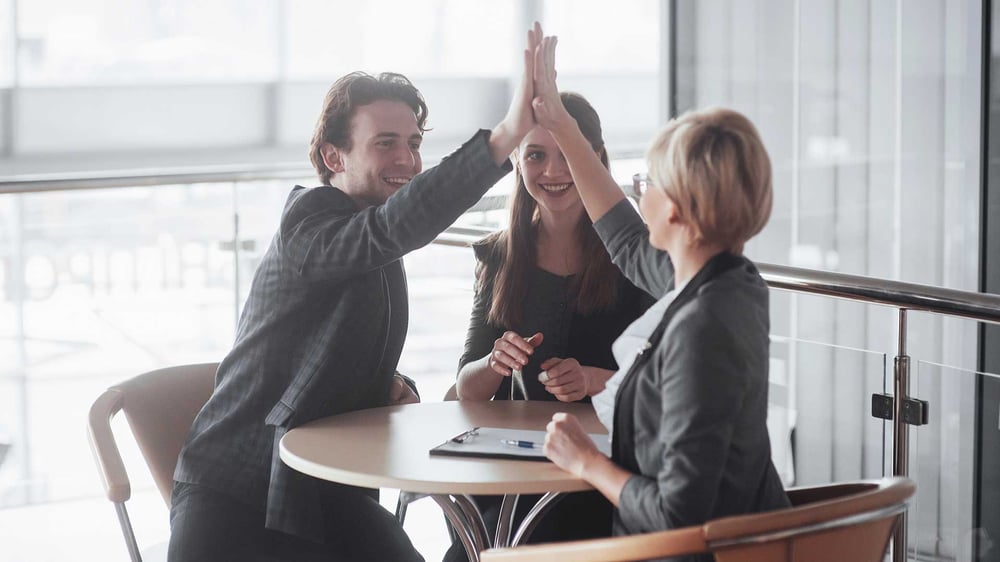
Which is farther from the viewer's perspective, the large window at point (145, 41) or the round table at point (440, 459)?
the large window at point (145, 41)

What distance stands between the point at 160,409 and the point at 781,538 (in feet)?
4.82

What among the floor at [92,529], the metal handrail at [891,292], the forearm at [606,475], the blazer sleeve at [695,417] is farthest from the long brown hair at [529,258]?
the floor at [92,529]

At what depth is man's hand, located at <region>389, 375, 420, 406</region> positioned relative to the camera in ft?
8.05

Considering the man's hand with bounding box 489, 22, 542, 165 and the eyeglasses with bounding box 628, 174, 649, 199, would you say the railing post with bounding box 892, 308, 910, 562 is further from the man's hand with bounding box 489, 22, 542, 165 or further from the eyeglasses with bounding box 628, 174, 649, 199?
the eyeglasses with bounding box 628, 174, 649, 199

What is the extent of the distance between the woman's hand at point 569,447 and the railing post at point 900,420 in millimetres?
1093

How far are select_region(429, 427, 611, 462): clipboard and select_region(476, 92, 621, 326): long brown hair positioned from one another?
1.51 ft

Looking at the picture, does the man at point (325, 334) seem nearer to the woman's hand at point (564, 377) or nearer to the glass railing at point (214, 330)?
the woman's hand at point (564, 377)

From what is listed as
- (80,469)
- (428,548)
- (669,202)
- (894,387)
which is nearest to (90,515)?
(80,469)

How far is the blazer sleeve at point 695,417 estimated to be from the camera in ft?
4.92

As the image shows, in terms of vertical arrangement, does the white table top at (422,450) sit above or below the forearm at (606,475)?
below

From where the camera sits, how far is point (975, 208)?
3.90 metres

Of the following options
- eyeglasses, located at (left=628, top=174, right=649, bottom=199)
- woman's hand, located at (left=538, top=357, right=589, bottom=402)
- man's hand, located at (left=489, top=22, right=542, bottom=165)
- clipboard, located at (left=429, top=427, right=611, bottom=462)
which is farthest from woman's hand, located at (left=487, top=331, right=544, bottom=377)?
eyeglasses, located at (left=628, top=174, right=649, bottom=199)

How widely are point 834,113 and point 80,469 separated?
3126 mm

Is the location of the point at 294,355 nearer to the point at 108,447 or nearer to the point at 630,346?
the point at 108,447
